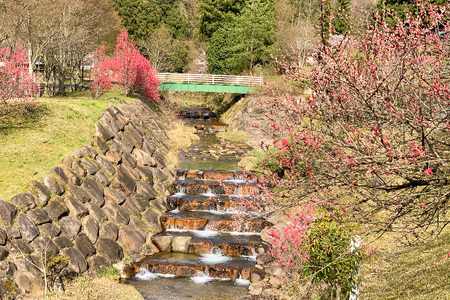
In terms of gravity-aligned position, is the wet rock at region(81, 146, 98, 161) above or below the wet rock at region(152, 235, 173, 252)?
above

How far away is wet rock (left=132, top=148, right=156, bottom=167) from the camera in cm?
2920

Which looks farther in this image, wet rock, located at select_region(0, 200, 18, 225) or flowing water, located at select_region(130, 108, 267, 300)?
flowing water, located at select_region(130, 108, 267, 300)

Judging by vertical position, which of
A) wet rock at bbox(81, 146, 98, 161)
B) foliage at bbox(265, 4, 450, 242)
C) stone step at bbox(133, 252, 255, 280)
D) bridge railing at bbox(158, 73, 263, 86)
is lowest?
stone step at bbox(133, 252, 255, 280)

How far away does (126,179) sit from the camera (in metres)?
25.9

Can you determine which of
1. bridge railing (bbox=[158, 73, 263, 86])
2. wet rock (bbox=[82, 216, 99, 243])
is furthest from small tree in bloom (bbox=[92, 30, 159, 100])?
wet rock (bbox=[82, 216, 99, 243])

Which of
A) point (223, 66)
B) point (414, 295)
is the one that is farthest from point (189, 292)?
point (223, 66)

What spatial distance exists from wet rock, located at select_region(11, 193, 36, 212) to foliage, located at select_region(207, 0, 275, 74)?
45084 mm

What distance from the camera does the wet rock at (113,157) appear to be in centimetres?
2633

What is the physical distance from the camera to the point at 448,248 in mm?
14383

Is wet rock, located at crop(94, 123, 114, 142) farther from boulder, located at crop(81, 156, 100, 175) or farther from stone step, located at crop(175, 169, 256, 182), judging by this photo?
stone step, located at crop(175, 169, 256, 182)

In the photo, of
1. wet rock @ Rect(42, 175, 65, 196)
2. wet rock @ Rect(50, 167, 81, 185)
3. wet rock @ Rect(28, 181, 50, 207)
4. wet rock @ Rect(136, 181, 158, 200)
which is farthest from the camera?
wet rock @ Rect(136, 181, 158, 200)

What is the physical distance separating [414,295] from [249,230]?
1320 cm

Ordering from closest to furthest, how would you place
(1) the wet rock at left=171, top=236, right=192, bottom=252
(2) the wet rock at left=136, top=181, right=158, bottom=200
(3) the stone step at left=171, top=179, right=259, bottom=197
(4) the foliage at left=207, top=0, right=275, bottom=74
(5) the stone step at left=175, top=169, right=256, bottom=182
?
(1) the wet rock at left=171, top=236, right=192, bottom=252 → (2) the wet rock at left=136, top=181, right=158, bottom=200 → (3) the stone step at left=171, top=179, right=259, bottom=197 → (5) the stone step at left=175, top=169, right=256, bottom=182 → (4) the foliage at left=207, top=0, right=275, bottom=74

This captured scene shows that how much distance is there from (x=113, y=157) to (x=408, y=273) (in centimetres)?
1801
